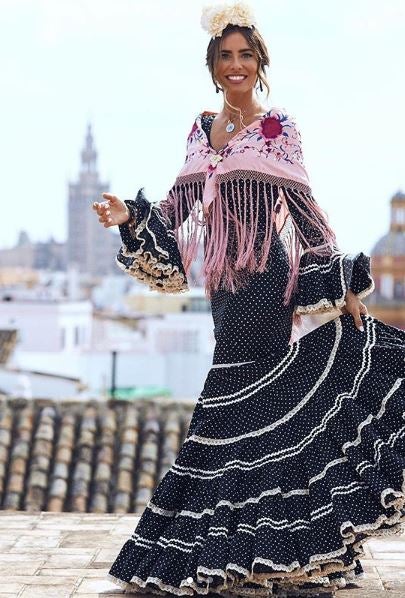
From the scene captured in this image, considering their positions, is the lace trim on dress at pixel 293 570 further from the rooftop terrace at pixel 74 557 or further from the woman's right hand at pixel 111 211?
the woman's right hand at pixel 111 211

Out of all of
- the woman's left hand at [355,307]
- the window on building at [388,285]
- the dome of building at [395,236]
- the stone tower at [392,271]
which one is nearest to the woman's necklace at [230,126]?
the woman's left hand at [355,307]

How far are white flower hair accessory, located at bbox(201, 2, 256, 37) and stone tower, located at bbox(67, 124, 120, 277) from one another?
132m

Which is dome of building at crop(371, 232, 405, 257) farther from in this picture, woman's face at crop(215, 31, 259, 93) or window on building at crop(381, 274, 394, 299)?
woman's face at crop(215, 31, 259, 93)

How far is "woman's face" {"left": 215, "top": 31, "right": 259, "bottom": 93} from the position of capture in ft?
15.9

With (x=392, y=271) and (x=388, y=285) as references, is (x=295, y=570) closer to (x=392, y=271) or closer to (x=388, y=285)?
(x=388, y=285)

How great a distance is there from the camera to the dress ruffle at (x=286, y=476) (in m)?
4.50

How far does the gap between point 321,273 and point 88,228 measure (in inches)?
5546

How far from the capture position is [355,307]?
4762mm

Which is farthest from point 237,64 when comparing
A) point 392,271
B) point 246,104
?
point 392,271

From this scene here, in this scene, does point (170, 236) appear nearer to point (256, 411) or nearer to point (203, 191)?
A: point (203, 191)

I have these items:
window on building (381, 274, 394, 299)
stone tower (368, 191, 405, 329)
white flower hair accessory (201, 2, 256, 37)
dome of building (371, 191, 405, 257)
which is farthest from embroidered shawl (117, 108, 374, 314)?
window on building (381, 274, 394, 299)

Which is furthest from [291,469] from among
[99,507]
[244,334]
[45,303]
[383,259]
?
[383,259]

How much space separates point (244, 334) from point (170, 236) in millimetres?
426

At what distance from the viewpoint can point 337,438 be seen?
15.2 ft
